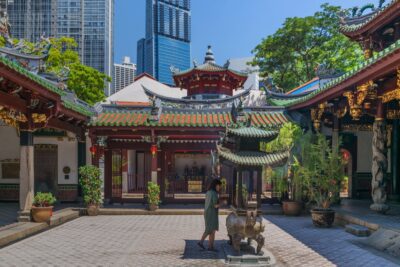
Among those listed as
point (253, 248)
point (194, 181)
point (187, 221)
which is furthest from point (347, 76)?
point (194, 181)

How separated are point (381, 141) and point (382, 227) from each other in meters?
3.15

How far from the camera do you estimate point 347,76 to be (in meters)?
11.3

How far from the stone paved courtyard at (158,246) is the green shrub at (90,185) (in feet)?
5.36

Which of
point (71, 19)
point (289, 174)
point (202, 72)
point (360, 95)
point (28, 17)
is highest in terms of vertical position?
point (71, 19)

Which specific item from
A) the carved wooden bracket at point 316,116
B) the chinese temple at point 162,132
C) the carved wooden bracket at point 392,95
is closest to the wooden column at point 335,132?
the carved wooden bracket at point 316,116

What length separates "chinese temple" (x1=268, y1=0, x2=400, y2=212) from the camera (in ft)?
34.9

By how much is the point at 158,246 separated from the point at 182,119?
7.95m

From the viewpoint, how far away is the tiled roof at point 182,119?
15.6 m

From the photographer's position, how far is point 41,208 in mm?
11758

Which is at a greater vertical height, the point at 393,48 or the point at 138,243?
the point at 393,48

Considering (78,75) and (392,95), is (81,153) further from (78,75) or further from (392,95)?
(78,75)

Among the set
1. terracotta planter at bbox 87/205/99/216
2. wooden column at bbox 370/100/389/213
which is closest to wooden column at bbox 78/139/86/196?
terracotta planter at bbox 87/205/99/216

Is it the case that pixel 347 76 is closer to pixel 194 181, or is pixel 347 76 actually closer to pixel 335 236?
pixel 335 236

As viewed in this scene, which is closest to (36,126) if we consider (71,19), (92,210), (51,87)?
(51,87)
